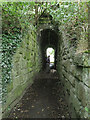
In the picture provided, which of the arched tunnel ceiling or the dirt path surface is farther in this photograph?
the arched tunnel ceiling

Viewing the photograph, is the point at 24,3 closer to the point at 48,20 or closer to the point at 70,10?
the point at 70,10

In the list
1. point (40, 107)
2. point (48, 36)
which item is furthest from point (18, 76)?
point (48, 36)

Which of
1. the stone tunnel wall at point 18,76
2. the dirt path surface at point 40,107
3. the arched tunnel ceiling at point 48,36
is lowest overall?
the dirt path surface at point 40,107

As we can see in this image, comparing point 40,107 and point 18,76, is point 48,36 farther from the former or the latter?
point 40,107

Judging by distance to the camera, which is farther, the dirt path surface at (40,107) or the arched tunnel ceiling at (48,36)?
the arched tunnel ceiling at (48,36)

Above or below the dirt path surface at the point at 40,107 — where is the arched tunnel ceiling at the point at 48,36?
above

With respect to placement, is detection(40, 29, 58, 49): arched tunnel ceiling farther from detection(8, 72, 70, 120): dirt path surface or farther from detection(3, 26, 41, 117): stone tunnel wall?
detection(8, 72, 70, 120): dirt path surface

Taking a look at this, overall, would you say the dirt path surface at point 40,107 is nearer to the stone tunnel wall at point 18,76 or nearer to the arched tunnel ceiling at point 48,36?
the stone tunnel wall at point 18,76

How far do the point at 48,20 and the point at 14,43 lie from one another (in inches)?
163

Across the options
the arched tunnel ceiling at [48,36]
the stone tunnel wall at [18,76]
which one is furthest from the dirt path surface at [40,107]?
the arched tunnel ceiling at [48,36]

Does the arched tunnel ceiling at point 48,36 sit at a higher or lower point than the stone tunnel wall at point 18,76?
higher

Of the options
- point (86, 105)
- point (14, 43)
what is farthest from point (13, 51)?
point (86, 105)

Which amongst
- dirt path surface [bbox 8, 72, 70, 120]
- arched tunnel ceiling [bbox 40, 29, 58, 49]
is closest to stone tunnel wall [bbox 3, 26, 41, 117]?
dirt path surface [bbox 8, 72, 70, 120]

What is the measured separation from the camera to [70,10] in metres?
2.34
